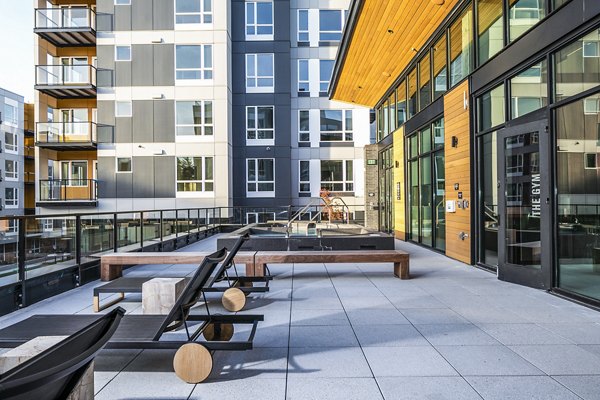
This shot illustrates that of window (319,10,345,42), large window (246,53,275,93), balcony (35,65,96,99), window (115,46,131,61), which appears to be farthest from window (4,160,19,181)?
window (319,10,345,42)

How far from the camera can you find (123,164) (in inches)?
712

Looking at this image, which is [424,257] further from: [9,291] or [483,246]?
[9,291]

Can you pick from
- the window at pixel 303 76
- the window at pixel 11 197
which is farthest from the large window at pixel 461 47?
the window at pixel 11 197

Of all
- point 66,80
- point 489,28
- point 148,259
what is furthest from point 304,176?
point 148,259

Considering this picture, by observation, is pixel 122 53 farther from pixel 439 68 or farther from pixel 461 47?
pixel 461 47

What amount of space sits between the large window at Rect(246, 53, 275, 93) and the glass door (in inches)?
602

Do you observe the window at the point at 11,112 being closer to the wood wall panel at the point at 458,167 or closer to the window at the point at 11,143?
the window at the point at 11,143

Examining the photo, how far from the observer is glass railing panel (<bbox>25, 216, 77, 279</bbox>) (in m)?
5.05

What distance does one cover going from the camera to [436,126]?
9.20 m

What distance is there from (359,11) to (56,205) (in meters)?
17.2

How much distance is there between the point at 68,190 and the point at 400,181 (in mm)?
16295

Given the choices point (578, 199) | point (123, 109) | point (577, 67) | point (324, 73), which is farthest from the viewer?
point (324, 73)

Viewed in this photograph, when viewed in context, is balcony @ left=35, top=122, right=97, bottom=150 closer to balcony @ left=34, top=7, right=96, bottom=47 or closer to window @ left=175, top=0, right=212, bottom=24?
balcony @ left=34, top=7, right=96, bottom=47

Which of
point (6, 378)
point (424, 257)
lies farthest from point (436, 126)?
point (6, 378)
